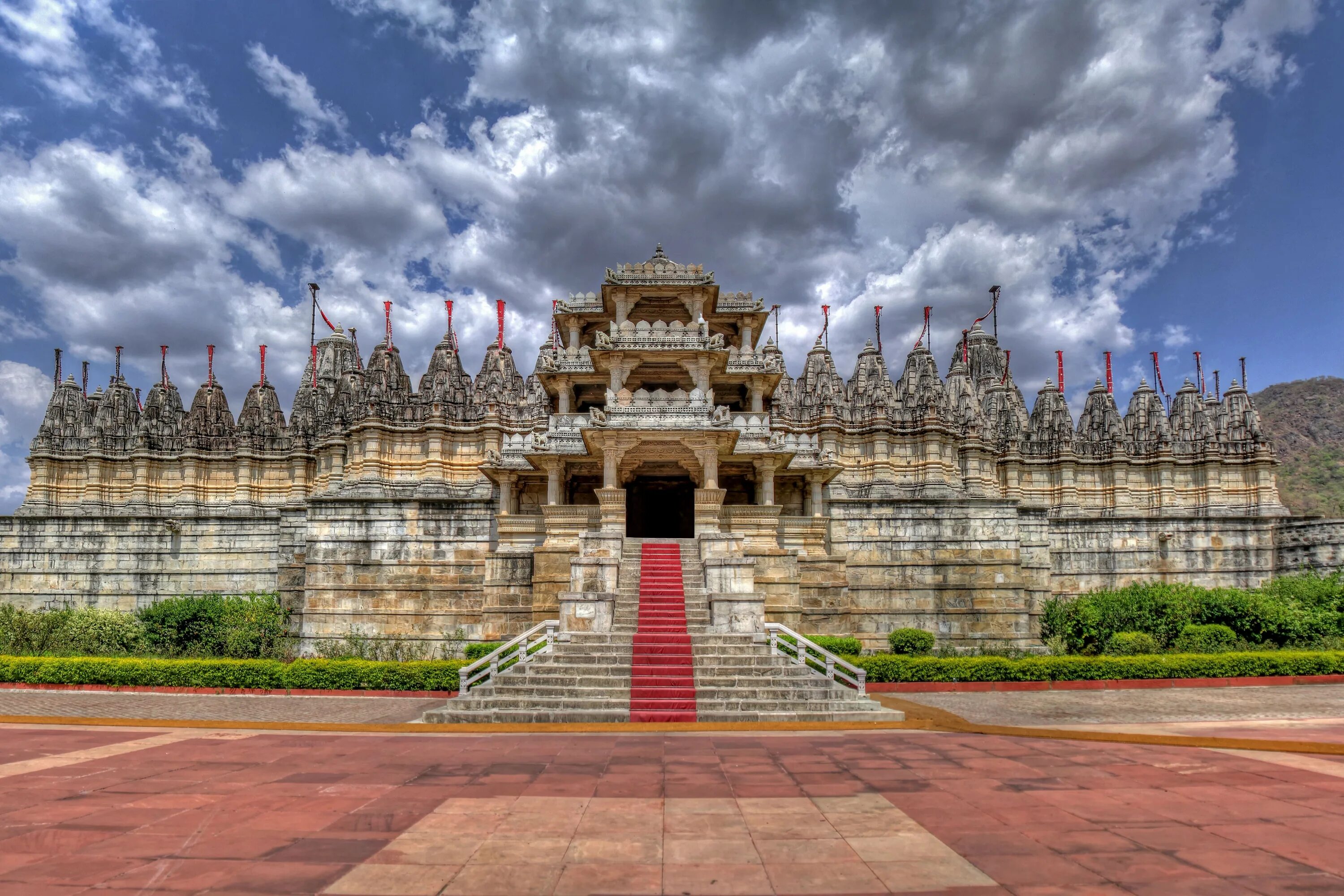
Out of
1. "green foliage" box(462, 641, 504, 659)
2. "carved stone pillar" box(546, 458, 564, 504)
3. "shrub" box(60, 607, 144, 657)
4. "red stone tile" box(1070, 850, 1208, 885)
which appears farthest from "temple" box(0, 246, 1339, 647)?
"red stone tile" box(1070, 850, 1208, 885)

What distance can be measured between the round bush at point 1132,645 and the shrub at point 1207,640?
0.72 m

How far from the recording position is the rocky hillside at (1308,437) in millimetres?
62656

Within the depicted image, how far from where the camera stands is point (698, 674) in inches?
594

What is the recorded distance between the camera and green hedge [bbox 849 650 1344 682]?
737 inches

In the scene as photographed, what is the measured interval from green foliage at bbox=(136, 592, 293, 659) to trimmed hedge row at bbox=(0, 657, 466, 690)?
4.45m

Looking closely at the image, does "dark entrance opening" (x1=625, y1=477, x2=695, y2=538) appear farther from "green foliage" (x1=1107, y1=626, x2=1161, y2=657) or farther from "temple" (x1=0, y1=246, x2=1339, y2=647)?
"green foliage" (x1=1107, y1=626, x2=1161, y2=657)

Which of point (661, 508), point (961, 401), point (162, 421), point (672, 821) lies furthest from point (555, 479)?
point (162, 421)

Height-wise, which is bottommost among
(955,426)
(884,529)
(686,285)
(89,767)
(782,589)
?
(89,767)

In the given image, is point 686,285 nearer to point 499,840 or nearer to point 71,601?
point 499,840

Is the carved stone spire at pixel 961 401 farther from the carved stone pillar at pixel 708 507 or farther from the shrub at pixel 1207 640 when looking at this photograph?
the carved stone pillar at pixel 708 507

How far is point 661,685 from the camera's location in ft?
48.2

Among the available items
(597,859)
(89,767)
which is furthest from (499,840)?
(89,767)

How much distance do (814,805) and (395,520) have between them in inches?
785

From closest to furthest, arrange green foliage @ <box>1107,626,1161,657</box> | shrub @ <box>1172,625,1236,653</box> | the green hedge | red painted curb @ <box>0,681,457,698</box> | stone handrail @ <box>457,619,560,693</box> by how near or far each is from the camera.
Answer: stone handrail @ <box>457,619,560,693</box> < red painted curb @ <box>0,681,457,698</box> < the green hedge < green foliage @ <box>1107,626,1161,657</box> < shrub @ <box>1172,625,1236,653</box>
